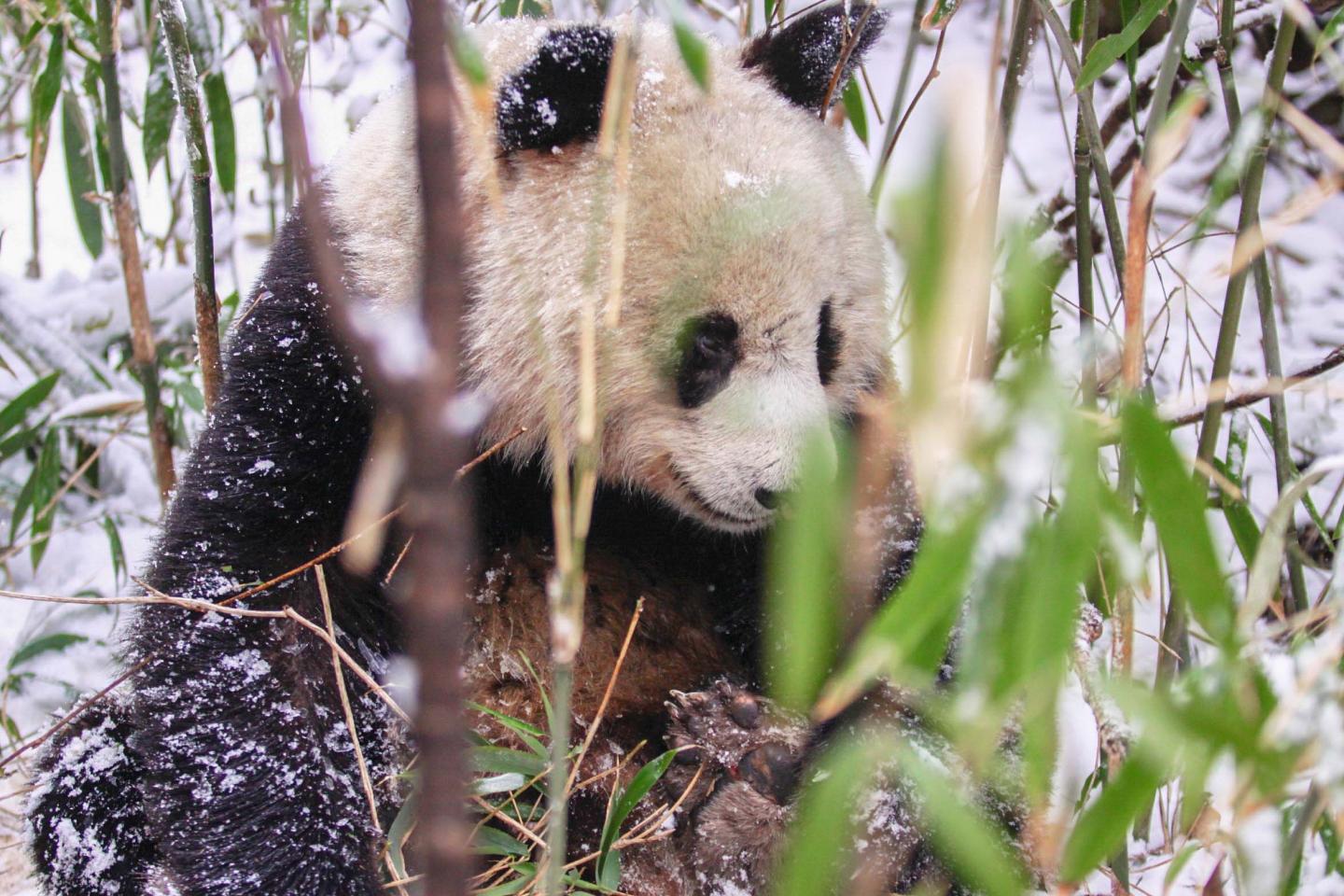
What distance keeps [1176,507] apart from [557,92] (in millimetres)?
1134

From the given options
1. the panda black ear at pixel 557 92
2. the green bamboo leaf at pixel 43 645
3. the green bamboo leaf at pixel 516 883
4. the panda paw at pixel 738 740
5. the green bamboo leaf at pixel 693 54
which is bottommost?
the green bamboo leaf at pixel 43 645

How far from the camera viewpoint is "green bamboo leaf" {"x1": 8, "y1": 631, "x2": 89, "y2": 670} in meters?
3.08

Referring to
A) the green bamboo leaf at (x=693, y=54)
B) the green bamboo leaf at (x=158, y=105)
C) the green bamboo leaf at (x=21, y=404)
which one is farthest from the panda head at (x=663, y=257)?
the green bamboo leaf at (x=21, y=404)

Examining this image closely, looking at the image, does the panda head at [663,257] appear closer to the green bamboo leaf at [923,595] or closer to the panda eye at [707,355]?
the panda eye at [707,355]

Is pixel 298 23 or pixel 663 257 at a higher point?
pixel 298 23

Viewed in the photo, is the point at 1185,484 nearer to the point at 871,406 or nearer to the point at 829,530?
the point at 829,530

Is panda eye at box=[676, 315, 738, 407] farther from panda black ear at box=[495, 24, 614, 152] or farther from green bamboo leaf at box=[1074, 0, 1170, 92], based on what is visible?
green bamboo leaf at box=[1074, 0, 1170, 92]

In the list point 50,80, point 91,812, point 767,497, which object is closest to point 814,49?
point 767,497

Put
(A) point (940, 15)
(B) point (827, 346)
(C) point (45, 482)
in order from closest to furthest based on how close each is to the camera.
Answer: (B) point (827, 346)
(A) point (940, 15)
(C) point (45, 482)

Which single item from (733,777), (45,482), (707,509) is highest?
(707,509)

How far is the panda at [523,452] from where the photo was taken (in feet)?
5.71

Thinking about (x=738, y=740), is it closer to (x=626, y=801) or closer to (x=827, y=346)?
(x=626, y=801)

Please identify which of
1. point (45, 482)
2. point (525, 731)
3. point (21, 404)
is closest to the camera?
point (525, 731)

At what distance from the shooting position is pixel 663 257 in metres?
1.74
